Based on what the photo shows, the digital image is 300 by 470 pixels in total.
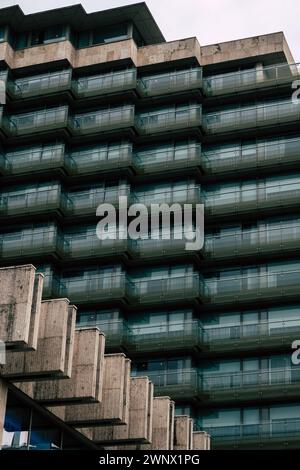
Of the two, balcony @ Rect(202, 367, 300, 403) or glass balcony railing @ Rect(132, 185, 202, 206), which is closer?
balcony @ Rect(202, 367, 300, 403)

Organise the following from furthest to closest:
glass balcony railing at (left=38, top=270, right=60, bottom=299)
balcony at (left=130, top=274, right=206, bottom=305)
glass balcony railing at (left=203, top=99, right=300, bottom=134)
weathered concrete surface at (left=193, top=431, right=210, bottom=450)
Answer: glass balcony railing at (left=203, top=99, right=300, bottom=134)
glass balcony railing at (left=38, top=270, right=60, bottom=299)
balcony at (left=130, top=274, right=206, bottom=305)
weathered concrete surface at (left=193, top=431, right=210, bottom=450)

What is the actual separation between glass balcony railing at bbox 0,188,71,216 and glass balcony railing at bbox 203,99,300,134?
37.2 feet

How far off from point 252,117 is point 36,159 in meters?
15.7

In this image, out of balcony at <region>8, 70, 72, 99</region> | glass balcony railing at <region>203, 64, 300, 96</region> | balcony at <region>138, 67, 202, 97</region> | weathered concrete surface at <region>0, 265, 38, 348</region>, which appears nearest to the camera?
weathered concrete surface at <region>0, 265, 38, 348</region>

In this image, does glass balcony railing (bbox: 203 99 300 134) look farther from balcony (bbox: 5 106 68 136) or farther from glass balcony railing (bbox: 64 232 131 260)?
glass balcony railing (bbox: 64 232 131 260)

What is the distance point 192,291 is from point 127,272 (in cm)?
534

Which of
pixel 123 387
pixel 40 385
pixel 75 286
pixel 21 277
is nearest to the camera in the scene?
pixel 21 277

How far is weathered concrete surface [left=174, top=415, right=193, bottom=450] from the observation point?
39366mm

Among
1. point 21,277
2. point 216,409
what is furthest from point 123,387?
point 216,409

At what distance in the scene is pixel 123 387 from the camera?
32906mm

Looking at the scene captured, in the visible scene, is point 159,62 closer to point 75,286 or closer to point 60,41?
point 60,41

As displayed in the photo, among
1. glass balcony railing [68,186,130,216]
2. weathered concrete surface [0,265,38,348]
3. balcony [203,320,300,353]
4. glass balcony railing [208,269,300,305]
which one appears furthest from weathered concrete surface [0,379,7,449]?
glass balcony railing [68,186,130,216]

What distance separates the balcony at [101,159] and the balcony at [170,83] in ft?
15.4

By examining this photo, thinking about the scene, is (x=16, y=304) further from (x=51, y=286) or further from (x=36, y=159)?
(x=36, y=159)
